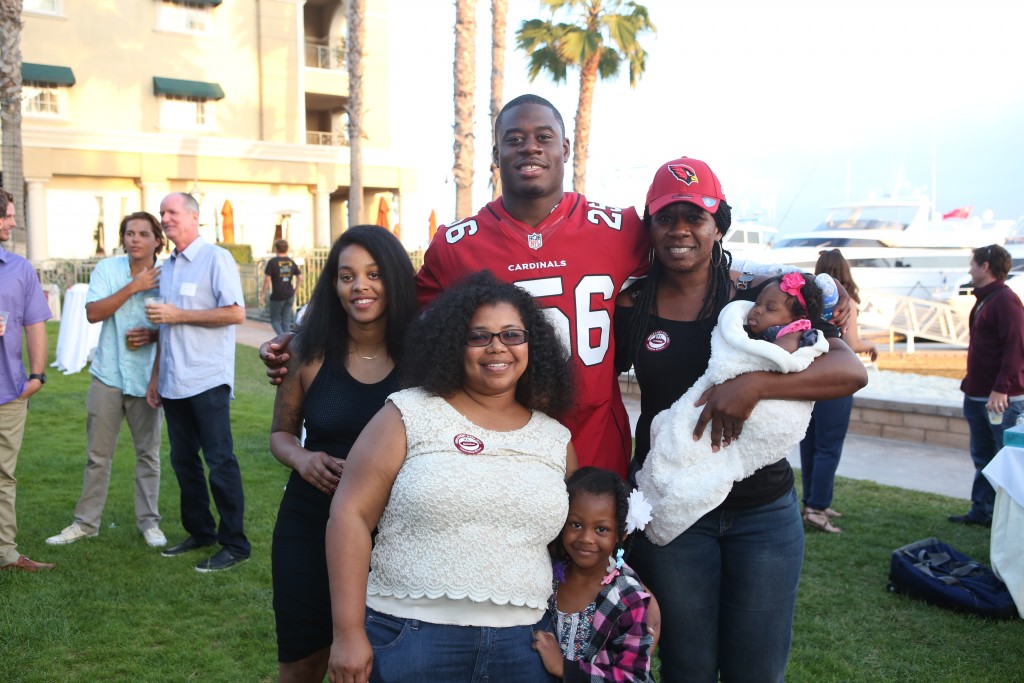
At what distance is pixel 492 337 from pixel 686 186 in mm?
884

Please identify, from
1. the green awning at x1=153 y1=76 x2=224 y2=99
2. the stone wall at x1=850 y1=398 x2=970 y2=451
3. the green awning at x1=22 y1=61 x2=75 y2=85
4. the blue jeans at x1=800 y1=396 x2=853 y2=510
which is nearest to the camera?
the blue jeans at x1=800 y1=396 x2=853 y2=510

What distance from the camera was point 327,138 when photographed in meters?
35.3

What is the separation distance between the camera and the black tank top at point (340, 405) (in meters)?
2.92

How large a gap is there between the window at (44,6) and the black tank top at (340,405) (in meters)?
29.9

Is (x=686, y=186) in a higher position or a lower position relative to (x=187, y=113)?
lower

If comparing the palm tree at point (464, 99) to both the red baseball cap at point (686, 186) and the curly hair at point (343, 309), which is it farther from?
the red baseball cap at point (686, 186)

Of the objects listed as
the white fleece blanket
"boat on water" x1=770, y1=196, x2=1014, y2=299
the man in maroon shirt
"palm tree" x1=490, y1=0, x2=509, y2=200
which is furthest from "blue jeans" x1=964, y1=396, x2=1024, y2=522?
"boat on water" x1=770, y1=196, x2=1014, y2=299

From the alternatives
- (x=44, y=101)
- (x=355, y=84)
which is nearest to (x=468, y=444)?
(x=355, y=84)

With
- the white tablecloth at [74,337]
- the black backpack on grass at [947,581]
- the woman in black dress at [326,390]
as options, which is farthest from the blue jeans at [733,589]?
the white tablecloth at [74,337]

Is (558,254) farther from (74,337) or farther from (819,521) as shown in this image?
(74,337)

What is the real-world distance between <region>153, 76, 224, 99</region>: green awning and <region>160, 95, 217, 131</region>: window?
318mm

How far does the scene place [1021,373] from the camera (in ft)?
21.5

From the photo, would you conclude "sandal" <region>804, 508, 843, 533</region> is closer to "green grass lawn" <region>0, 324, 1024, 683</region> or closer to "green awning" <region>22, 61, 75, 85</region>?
"green grass lawn" <region>0, 324, 1024, 683</region>

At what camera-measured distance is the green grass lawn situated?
171 inches
